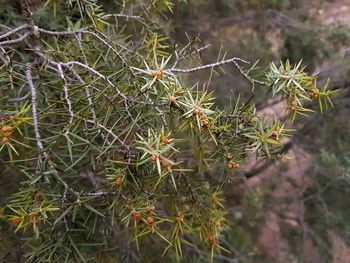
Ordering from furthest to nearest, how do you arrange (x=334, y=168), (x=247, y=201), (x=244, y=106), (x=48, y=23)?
(x=247, y=201) → (x=334, y=168) → (x=48, y=23) → (x=244, y=106)

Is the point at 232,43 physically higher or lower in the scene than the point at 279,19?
lower

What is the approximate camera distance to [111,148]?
3.83 feet

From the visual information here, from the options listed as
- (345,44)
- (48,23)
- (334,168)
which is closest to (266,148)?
(48,23)

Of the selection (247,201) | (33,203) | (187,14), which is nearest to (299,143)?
(247,201)

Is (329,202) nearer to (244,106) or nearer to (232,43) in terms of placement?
(232,43)

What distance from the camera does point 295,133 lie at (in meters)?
3.12

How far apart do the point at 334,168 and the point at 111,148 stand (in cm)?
176

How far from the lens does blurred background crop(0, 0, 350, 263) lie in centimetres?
273

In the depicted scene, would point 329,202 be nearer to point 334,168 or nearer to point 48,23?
point 334,168

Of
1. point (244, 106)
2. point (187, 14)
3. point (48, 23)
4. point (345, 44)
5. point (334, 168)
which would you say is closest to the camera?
point (244, 106)

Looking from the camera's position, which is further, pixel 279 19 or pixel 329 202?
pixel 279 19

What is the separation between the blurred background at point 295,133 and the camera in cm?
273

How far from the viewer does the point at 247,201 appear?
128 inches

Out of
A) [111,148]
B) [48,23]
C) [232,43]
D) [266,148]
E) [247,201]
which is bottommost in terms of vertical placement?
[247,201]
